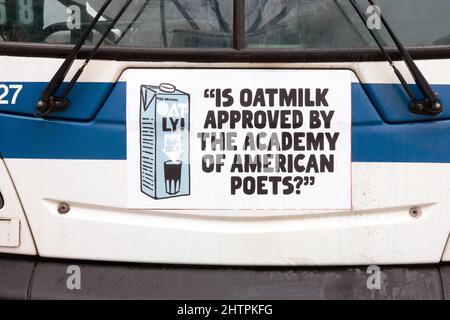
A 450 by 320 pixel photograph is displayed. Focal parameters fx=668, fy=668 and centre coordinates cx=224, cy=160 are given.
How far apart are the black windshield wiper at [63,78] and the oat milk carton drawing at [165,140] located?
24 cm

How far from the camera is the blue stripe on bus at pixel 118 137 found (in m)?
2.42

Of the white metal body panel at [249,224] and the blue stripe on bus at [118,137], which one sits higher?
the blue stripe on bus at [118,137]

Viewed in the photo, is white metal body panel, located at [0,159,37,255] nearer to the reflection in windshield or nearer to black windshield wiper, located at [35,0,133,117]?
black windshield wiper, located at [35,0,133,117]

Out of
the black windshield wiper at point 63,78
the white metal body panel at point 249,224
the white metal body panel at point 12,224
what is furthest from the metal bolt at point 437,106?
the white metal body panel at point 12,224

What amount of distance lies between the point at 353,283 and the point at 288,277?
23cm

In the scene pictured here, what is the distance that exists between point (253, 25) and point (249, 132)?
0.40m

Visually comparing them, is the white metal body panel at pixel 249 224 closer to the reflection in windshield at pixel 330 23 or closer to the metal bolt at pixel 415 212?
the metal bolt at pixel 415 212

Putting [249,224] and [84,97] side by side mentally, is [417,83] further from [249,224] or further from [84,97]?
[84,97]

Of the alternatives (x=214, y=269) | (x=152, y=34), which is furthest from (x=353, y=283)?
(x=152, y=34)

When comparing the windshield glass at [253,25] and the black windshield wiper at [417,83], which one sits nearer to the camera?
the black windshield wiper at [417,83]

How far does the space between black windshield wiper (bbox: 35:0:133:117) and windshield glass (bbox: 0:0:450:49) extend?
83mm
